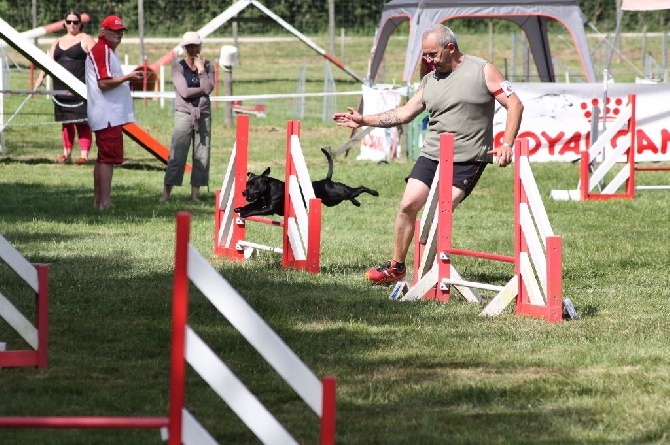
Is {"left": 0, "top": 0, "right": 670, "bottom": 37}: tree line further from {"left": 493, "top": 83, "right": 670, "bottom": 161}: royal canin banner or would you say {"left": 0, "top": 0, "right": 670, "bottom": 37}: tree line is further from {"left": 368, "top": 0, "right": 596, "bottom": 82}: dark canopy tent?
{"left": 493, "top": 83, "right": 670, "bottom": 161}: royal canin banner

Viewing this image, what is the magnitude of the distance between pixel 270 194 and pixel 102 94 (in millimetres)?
3551

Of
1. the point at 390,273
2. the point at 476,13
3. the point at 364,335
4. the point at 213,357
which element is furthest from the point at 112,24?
the point at 213,357

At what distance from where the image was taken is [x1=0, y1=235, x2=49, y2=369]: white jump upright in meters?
5.53

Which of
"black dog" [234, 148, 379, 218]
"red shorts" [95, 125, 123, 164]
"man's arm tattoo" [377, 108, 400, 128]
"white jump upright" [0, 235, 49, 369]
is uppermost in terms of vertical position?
"man's arm tattoo" [377, 108, 400, 128]

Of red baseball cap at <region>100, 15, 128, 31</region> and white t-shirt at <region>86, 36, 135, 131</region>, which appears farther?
white t-shirt at <region>86, 36, 135, 131</region>

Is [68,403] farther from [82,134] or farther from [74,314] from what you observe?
[82,134]

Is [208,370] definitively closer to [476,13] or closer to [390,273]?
[390,273]

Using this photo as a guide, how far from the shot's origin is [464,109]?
7.96 meters

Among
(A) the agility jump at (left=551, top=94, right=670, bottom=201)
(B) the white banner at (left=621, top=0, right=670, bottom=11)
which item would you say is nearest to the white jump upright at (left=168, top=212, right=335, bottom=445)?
(A) the agility jump at (left=551, top=94, right=670, bottom=201)

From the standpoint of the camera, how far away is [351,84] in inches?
1257

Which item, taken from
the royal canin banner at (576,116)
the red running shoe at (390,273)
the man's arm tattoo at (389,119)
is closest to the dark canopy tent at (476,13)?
the royal canin banner at (576,116)

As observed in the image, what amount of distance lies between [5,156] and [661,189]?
891 centimetres

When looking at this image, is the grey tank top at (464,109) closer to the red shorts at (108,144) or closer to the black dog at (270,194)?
the black dog at (270,194)

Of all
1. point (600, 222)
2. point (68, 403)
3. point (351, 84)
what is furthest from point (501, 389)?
point (351, 84)
